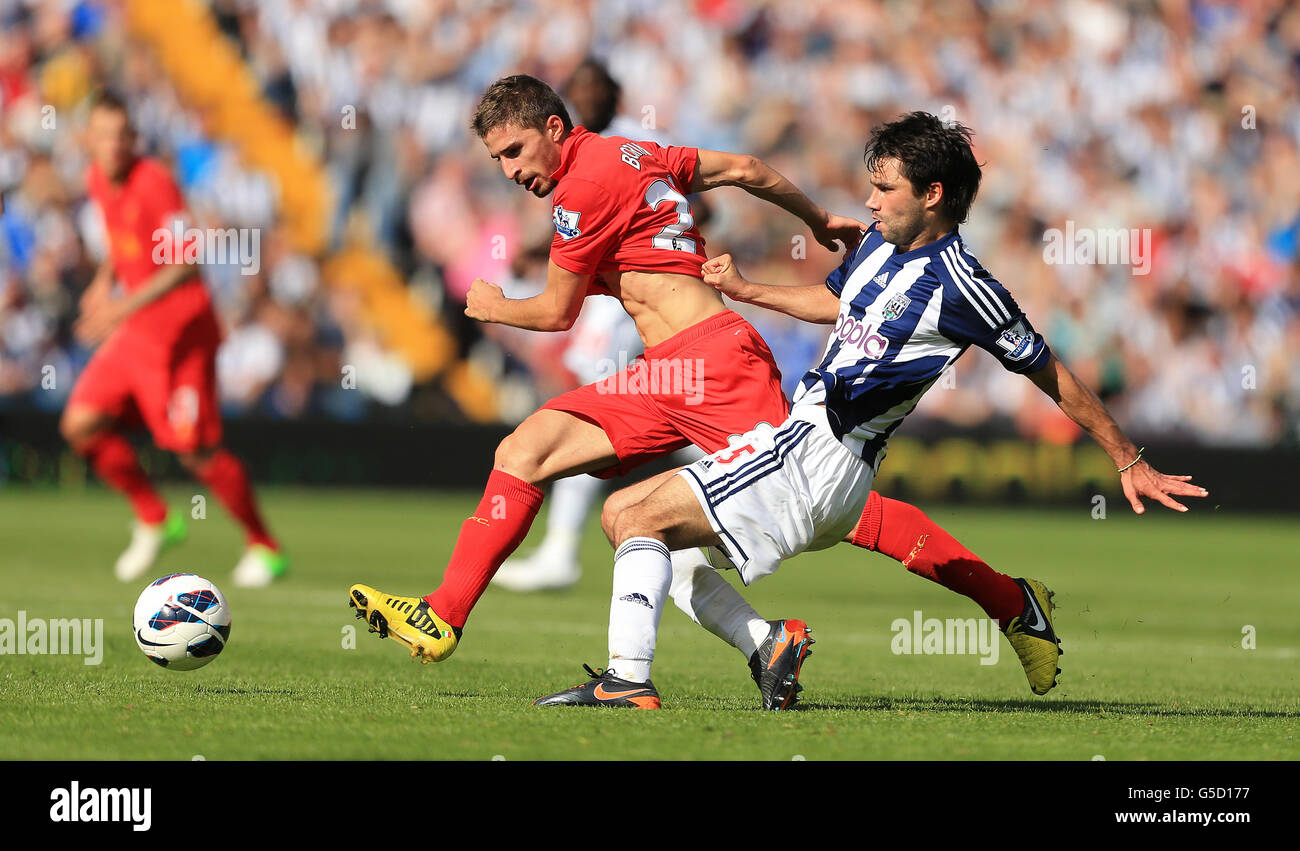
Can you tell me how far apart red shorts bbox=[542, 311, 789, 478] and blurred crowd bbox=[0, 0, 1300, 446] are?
37.6 ft

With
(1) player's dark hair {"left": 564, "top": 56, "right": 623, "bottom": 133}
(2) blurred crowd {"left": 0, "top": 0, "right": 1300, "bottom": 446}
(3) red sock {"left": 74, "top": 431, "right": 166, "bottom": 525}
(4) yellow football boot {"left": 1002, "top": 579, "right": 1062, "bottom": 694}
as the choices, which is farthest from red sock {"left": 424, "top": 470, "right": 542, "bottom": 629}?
(2) blurred crowd {"left": 0, "top": 0, "right": 1300, "bottom": 446}

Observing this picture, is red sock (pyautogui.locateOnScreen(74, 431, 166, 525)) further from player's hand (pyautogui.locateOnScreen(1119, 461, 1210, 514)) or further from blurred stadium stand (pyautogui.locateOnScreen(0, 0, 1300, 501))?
player's hand (pyautogui.locateOnScreen(1119, 461, 1210, 514))

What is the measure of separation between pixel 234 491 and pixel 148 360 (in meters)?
1.03

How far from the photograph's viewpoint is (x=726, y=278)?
19.9ft

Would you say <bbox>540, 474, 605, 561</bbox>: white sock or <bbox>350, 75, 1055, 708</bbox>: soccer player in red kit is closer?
<bbox>350, 75, 1055, 708</bbox>: soccer player in red kit

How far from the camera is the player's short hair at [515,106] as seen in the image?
6359mm

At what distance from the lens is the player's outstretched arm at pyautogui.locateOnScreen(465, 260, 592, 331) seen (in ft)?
20.8

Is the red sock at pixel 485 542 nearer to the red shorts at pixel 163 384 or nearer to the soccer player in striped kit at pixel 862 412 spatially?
the soccer player in striped kit at pixel 862 412

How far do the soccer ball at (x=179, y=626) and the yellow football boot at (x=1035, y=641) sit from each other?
3048 mm

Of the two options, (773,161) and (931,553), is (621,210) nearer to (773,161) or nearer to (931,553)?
(931,553)

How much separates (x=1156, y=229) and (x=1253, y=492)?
3.18 m
